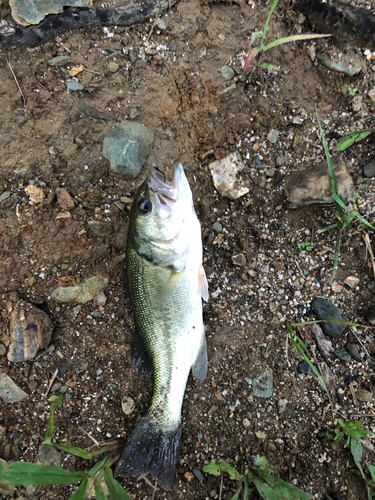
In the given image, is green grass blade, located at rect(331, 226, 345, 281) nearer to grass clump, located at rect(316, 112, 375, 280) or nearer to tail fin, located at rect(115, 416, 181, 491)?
grass clump, located at rect(316, 112, 375, 280)

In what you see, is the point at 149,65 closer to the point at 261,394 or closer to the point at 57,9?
the point at 57,9

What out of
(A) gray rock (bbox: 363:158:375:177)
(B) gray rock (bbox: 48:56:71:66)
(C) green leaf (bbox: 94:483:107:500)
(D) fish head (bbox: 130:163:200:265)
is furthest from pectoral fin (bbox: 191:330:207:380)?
(B) gray rock (bbox: 48:56:71:66)

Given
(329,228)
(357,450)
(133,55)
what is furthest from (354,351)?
Result: (133,55)

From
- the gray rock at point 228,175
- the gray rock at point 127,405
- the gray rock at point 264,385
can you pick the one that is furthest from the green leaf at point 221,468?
the gray rock at point 228,175

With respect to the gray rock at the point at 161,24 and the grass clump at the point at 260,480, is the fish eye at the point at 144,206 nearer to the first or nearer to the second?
the gray rock at the point at 161,24

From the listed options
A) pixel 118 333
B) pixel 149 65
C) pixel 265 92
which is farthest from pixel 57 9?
pixel 118 333

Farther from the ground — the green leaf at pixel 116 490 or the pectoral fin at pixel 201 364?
the pectoral fin at pixel 201 364

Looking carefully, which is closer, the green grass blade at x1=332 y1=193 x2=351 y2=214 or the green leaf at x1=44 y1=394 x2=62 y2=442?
the green leaf at x1=44 y1=394 x2=62 y2=442
